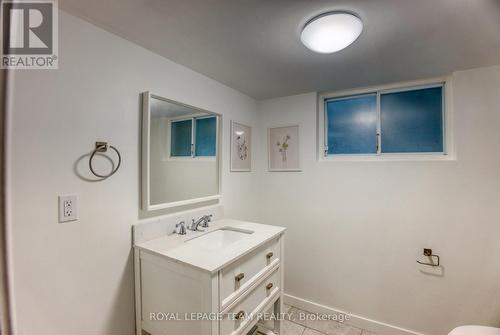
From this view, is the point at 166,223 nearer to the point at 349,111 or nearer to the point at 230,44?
the point at 230,44

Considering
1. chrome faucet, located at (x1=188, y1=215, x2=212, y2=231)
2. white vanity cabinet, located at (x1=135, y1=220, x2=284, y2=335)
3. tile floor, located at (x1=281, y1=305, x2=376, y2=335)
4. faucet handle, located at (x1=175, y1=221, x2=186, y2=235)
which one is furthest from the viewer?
tile floor, located at (x1=281, y1=305, x2=376, y2=335)

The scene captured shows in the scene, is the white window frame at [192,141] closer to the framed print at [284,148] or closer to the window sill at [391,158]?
the framed print at [284,148]

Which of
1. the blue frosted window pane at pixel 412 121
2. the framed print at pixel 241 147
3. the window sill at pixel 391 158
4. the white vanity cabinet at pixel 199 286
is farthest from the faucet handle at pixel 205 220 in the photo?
the blue frosted window pane at pixel 412 121

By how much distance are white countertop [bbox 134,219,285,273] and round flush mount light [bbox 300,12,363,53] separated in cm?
122

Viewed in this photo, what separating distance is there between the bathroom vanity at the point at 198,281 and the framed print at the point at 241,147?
0.81m

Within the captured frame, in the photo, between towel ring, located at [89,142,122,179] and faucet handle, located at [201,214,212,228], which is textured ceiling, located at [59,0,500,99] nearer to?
towel ring, located at [89,142,122,179]

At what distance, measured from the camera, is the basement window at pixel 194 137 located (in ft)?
5.28

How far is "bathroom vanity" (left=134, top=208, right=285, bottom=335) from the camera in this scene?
107cm

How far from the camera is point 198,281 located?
107 centimetres

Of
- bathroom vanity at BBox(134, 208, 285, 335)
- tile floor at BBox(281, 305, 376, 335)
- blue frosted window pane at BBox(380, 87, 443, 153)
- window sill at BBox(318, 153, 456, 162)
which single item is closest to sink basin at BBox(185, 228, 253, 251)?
bathroom vanity at BBox(134, 208, 285, 335)

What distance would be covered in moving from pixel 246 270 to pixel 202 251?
0.29 metres

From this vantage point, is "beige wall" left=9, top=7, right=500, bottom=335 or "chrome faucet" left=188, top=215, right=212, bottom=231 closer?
"beige wall" left=9, top=7, right=500, bottom=335

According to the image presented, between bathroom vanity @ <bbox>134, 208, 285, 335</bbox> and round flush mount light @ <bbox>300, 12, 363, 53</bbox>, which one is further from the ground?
round flush mount light @ <bbox>300, 12, 363, 53</bbox>

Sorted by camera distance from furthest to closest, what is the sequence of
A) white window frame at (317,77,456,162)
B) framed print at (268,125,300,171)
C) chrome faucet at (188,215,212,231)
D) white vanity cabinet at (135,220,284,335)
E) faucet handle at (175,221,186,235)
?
framed print at (268,125,300,171) < white window frame at (317,77,456,162) < chrome faucet at (188,215,212,231) < faucet handle at (175,221,186,235) < white vanity cabinet at (135,220,284,335)
